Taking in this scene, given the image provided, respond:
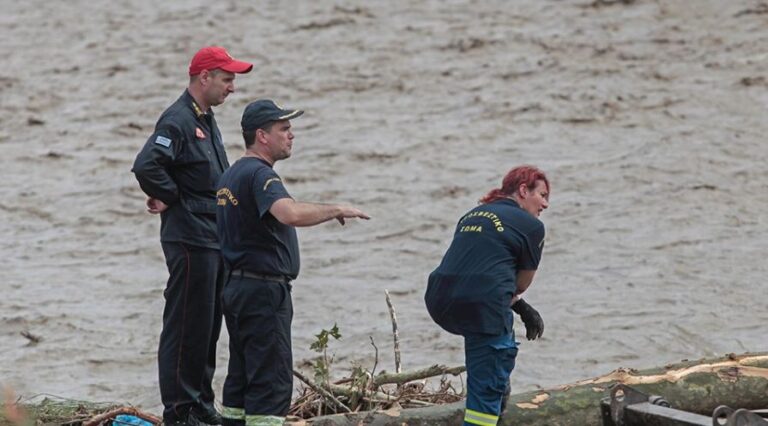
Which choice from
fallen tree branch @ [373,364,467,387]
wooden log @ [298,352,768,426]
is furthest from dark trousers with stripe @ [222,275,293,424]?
fallen tree branch @ [373,364,467,387]

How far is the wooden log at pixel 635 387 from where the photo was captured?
7.87m

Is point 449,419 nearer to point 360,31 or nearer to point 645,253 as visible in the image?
point 645,253

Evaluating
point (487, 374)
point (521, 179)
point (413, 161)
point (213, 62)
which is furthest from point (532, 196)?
point (413, 161)

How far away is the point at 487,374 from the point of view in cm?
780

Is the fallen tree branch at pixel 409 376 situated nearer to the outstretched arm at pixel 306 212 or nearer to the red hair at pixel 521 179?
the red hair at pixel 521 179

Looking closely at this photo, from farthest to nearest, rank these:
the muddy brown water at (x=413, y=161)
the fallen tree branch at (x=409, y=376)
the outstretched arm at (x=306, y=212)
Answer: the muddy brown water at (x=413, y=161) → the fallen tree branch at (x=409, y=376) → the outstretched arm at (x=306, y=212)

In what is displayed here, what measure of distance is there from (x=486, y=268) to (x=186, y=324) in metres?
1.80

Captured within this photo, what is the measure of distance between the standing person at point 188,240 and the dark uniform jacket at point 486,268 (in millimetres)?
1394

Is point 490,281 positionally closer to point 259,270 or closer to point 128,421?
point 259,270

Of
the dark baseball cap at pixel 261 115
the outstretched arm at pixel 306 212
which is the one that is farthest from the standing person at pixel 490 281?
the dark baseball cap at pixel 261 115

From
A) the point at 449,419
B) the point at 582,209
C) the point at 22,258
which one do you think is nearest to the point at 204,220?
Result: the point at 449,419

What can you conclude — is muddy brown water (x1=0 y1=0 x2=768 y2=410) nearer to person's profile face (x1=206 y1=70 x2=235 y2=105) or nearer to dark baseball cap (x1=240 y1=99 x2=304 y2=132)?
person's profile face (x1=206 y1=70 x2=235 y2=105)

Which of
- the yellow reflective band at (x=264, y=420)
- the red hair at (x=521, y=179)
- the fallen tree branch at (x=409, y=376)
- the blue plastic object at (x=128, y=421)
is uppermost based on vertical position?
the red hair at (x=521, y=179)

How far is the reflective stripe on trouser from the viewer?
7734 millimetres
